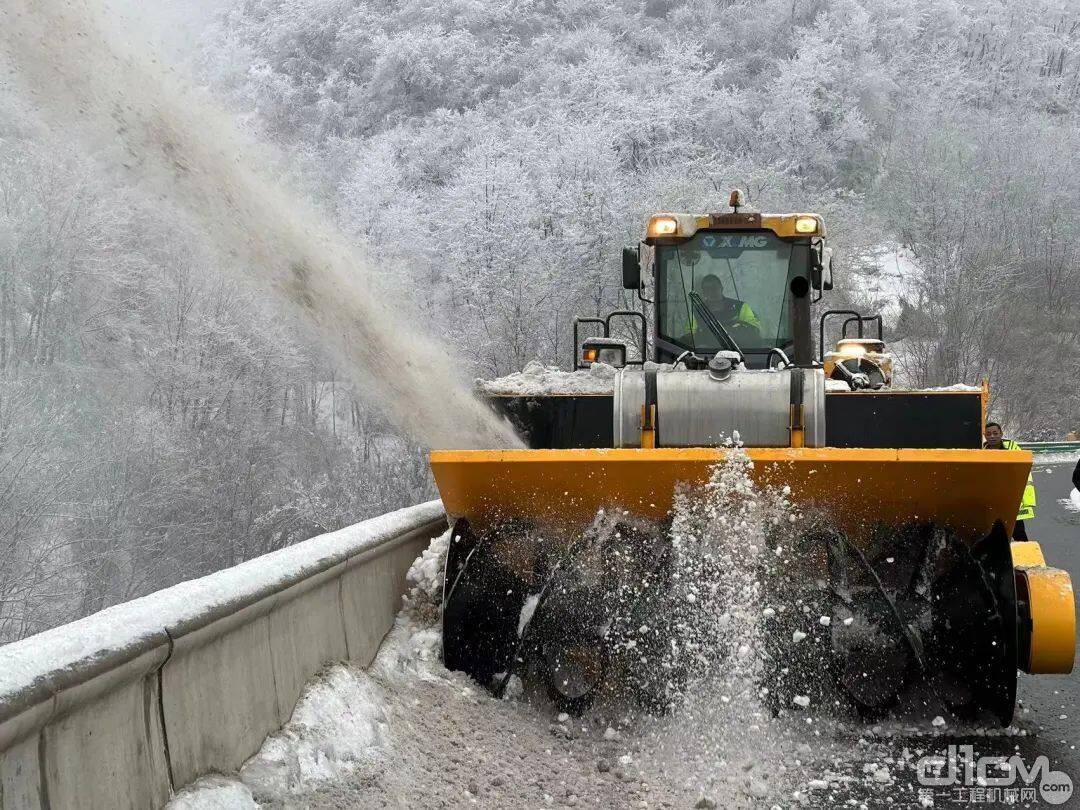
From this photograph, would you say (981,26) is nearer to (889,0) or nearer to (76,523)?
(889,0)

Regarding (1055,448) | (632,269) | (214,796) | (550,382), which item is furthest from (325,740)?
(1055,448)

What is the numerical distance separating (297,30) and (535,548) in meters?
57.7

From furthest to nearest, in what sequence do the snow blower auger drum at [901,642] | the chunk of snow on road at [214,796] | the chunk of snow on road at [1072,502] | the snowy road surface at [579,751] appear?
the chunk of snow on road at [1072,502], the snow blower auger drum at [901,642], the snowy road surface at [579,751], the chunk of snow on road at [214,796]

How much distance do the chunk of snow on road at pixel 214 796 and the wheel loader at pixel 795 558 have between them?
2.42 metres

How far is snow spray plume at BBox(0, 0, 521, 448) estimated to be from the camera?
654 centimetres

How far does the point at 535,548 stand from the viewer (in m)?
6.08

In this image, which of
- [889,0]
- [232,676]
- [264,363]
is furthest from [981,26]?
[232,676]

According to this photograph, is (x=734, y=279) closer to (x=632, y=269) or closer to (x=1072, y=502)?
(x=632, y=269)

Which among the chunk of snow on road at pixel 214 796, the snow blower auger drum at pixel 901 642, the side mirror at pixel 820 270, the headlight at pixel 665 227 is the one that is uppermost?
→ the headlight at pixel 665 227

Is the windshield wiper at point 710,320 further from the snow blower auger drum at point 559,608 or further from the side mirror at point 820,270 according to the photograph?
the snow blower auger drum at point 559,608

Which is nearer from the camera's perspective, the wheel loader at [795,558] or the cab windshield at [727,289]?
the wheel loader at [795,558]

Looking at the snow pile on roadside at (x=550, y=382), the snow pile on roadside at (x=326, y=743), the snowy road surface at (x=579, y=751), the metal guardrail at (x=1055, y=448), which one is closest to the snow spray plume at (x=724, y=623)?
the snowy road surface at (x=579, y=751)

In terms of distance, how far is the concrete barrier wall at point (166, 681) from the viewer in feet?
8.35

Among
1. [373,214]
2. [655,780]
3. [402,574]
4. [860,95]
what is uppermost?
[860,95]
